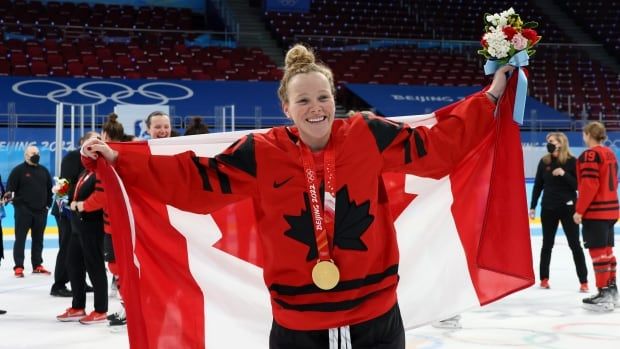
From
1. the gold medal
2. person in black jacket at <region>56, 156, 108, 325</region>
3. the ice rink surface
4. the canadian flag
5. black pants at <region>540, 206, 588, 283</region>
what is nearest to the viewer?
the gold medal

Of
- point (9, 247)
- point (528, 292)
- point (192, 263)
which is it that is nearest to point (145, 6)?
point (9, 247)

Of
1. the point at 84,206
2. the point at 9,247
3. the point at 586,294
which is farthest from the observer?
the point at 9,247

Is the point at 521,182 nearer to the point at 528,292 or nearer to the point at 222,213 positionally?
the point at 222,213

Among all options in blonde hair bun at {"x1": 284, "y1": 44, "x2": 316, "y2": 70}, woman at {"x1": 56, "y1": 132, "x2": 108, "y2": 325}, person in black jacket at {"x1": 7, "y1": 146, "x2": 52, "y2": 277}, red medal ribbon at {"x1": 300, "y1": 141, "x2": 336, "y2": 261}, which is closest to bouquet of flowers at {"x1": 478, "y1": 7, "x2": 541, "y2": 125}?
blonde hair bun at {"x1": 284, "y1": 44, "x2": 316, "y2": 70}

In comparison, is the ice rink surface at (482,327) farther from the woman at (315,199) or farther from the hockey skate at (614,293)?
the woman at (315,199)

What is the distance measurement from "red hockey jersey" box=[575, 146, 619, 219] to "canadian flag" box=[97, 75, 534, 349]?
10.5 feet

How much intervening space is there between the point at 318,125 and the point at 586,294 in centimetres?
534

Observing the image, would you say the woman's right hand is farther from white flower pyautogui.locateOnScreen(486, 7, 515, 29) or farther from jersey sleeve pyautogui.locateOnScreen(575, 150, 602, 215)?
jersey sleeve pyautogui.locateOnScreen(575, 150, 602, 215)

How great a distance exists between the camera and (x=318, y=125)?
2287mm

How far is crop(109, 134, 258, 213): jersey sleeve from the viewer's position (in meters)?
2.40

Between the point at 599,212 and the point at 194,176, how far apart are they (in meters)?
4.62

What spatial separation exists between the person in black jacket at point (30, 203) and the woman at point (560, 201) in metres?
5.03

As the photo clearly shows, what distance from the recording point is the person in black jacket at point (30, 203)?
318 inches

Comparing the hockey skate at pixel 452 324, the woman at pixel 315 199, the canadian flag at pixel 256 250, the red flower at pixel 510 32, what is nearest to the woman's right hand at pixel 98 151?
the woman at pixel 315 199
